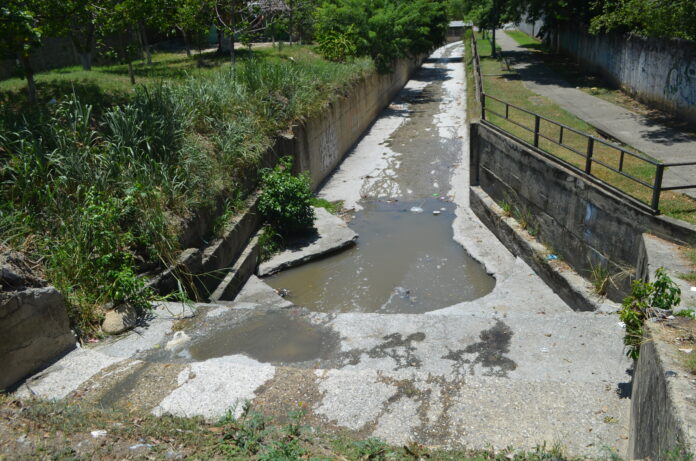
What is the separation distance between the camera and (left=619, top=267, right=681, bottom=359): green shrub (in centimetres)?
503

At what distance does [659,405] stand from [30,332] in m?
5.66

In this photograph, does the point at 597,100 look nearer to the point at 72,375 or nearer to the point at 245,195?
the point at 245,195

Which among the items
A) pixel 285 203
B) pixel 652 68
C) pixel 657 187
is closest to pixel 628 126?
pixel 652 68

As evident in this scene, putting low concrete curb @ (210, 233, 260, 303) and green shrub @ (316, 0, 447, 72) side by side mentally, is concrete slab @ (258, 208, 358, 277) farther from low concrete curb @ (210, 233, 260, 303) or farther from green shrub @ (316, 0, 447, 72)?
green shrub @ (316, 0, 447, 72)

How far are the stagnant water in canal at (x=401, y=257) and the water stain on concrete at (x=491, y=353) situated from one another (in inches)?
111

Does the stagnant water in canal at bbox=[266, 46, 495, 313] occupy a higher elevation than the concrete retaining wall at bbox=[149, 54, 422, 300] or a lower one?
lower

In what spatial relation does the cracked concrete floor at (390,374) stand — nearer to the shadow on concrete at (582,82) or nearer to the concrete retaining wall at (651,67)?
the shadow on concrete at (582,82)

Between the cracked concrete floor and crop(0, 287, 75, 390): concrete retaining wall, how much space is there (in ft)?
0.58

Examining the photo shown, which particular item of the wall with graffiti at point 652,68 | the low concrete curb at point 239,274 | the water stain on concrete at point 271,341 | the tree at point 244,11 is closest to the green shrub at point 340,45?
the tree at point 244,11

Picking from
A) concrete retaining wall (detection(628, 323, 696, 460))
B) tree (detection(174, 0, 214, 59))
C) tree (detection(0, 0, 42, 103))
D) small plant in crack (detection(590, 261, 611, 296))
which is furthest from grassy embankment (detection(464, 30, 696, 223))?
tree (detection(174, 0, 214, 59))

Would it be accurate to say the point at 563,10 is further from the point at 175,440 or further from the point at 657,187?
the point at 175,440

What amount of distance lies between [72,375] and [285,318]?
244 cm

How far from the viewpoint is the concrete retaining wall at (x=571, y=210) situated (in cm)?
795

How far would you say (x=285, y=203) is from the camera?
35.9 feet
